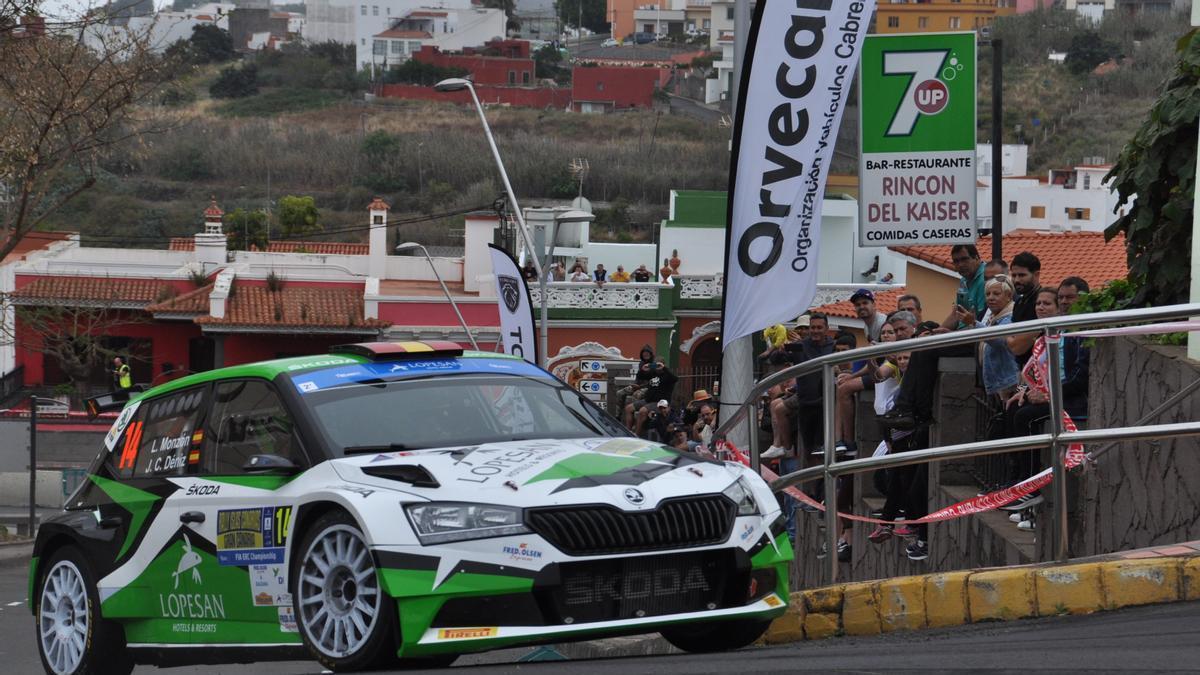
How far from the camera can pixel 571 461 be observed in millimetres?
6969

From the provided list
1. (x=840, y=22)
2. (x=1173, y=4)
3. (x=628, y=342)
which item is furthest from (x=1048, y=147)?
(x=840, y=22)

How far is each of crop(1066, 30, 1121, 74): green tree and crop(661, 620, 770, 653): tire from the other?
107781mm

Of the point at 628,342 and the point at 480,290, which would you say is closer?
the point at 628,342

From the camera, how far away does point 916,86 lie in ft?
41.5

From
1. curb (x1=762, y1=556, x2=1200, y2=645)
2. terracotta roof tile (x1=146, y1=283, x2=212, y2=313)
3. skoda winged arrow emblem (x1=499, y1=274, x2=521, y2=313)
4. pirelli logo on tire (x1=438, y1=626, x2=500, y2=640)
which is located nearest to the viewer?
pirelli logo on tire (x1=438, y1=626, x2=500, y2=640)

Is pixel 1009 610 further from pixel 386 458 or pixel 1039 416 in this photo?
pixel 386 458

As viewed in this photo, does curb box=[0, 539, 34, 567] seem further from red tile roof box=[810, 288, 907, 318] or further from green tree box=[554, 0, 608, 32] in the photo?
green tree box=[554, 0, 608, 32]

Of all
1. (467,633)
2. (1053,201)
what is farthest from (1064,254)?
(1053,201)

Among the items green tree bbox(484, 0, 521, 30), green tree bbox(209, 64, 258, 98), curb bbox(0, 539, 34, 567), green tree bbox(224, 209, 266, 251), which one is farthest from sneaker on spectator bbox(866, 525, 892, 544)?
green tree bbox(484, 0, 521, 30)

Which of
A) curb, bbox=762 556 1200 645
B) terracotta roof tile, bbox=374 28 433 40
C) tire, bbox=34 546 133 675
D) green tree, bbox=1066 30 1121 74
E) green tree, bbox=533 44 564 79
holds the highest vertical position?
terracotta roof tile, bbox=374 28 433 40

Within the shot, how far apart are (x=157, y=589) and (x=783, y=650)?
3245 millimetres

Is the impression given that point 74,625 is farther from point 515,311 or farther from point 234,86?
point 234,86

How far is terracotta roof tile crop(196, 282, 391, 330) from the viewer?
46.0 metres

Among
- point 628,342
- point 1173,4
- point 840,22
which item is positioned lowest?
point 628,342
